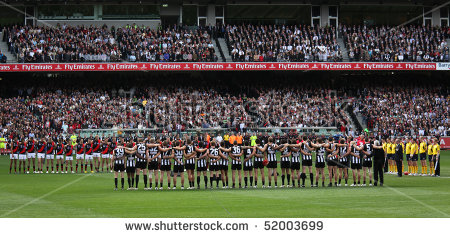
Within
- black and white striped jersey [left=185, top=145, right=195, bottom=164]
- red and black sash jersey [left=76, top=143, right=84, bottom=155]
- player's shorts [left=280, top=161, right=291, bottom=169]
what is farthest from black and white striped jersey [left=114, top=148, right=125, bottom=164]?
red and black sash jersey [left=76, top=143, right=84, bottom=155]

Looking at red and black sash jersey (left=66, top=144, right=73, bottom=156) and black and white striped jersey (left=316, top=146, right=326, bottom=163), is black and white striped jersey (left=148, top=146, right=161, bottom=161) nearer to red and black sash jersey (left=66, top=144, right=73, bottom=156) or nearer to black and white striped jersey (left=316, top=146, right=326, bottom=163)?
black and white striped jersey (left=316, top=146, right=326, bottom=163)

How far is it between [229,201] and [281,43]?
36180 millimetres

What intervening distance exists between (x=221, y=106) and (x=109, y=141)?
17958mm

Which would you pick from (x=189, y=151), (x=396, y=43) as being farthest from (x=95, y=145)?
(x=396, y=43)

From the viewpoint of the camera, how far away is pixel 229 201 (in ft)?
60.1

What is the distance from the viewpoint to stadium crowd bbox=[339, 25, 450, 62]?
171 ft

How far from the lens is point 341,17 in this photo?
194 feet

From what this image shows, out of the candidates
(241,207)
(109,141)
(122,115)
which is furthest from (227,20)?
(241,207)

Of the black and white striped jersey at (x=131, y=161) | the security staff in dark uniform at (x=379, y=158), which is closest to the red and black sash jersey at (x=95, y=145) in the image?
the black and white striped jersey at (x=131, y=161)

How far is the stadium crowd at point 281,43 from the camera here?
168 feet

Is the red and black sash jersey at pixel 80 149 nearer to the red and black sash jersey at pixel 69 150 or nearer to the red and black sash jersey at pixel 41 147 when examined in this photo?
the red and black sash jersey at pixel 69 150

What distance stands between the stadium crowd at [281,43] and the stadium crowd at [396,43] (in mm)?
1751

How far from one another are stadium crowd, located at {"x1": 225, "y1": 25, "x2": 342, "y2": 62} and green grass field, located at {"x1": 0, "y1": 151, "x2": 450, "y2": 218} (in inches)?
1075

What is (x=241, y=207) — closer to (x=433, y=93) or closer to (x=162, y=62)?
(x=162, y=62)
